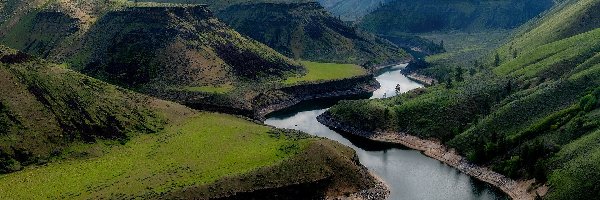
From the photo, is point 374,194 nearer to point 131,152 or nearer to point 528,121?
point 528,121

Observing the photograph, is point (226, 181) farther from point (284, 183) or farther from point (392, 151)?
point (392, 151)

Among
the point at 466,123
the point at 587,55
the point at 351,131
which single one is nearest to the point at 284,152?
the point at 351,131

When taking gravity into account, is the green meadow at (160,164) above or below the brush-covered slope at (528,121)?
below

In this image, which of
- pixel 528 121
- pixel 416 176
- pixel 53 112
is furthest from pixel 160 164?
pixel 528 121

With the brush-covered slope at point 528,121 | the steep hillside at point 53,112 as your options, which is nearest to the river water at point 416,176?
the brush-covered slope at point 528,121

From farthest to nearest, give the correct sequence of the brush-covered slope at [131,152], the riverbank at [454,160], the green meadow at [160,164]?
the riverbank at [454,160], the brush-covered slope at [131,152], the green meadow at [160,164]

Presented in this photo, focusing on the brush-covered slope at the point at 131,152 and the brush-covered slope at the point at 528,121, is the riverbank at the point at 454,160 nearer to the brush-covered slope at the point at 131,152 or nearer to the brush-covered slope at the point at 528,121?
the brush-covered slope at the point at 528,121
